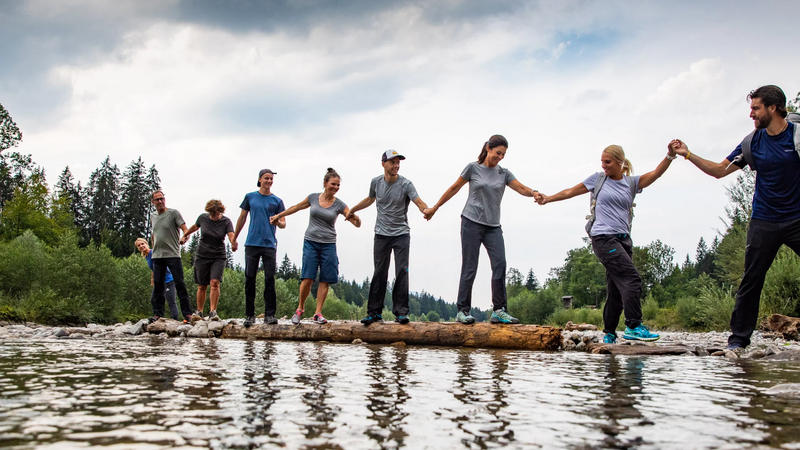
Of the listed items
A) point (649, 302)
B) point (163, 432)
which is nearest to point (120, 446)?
point (163, 432)

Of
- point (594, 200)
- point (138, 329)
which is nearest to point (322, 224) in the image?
point (138, 329)

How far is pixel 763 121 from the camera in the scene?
622 cm

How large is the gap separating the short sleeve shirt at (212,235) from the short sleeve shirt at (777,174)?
8.60 metres

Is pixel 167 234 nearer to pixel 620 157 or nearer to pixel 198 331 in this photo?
pixel 198 331

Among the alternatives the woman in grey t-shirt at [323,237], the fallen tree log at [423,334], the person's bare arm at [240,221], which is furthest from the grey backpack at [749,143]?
the person's bare arm at [240,221]

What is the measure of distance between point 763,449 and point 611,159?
5.56 m

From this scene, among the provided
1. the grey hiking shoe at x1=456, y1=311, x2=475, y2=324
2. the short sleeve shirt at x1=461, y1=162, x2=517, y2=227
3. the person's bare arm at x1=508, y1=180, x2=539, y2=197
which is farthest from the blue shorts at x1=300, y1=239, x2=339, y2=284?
the person's bare arm at x1=508, y1=180, x2=539, y2=197

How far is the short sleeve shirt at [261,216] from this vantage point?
9922 mm

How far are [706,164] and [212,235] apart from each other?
27.2 feet

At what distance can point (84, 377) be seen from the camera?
389 centimetres

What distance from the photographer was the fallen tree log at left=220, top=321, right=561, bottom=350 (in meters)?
7.66

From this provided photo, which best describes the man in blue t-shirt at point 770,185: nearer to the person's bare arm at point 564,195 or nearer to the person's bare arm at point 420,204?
the person's bare arm at point 564,195

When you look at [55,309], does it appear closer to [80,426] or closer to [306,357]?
[306,357]

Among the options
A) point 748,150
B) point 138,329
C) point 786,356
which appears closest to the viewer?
point 786,356
